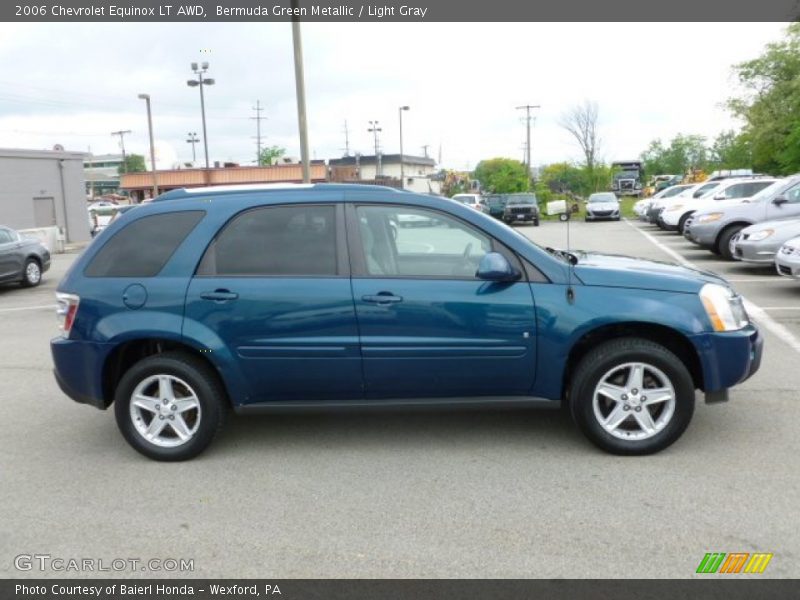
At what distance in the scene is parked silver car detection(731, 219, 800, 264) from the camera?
11.9 meters

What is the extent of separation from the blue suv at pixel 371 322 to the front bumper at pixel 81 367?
1 cm

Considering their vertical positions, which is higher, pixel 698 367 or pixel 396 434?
pixel 698 367

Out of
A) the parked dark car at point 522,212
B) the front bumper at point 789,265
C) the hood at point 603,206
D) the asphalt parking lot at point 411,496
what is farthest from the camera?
the hood at point 603,206

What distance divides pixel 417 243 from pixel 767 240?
9.28m

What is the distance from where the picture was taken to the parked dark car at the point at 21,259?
14758 millimetres

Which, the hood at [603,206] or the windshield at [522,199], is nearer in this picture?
the windshield at [522,199]

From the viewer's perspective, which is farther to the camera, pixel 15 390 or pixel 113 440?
pixel 15 390

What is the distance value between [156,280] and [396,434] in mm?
1927

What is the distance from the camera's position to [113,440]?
5.27m

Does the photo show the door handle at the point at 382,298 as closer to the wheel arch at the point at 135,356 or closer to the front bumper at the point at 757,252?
the wheel arch at the point at 135,356

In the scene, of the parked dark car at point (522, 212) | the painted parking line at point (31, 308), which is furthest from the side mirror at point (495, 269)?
the parked dark car at point (522, 212)

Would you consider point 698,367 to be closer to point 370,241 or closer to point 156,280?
point 370,241

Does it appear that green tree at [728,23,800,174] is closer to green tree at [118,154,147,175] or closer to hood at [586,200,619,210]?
hood at [586,200,619,210]
